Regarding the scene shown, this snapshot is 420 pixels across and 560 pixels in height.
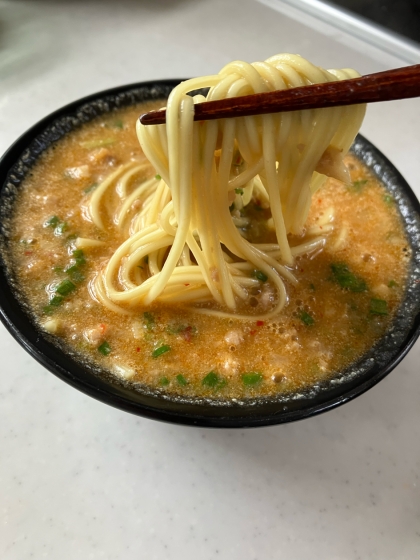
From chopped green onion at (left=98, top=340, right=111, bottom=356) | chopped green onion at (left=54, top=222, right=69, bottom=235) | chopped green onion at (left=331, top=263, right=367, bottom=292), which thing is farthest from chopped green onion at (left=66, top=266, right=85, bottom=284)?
chopped green onion at (left=331, top=263, right=367, bottom=292)

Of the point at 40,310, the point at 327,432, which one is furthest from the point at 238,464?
the point at 40,310

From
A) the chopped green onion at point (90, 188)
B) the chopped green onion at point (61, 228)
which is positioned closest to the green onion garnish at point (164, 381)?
the chopped green onion at point (61, 228)

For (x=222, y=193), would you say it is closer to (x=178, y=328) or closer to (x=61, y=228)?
(x=178, y=328)

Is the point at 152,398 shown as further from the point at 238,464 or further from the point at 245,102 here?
the point at 245,102

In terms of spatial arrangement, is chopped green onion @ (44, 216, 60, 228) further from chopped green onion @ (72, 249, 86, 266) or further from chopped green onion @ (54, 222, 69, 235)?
chopped green onion @ (72, 249, 86, 266)

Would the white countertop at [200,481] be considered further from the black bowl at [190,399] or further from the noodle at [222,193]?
the noodle at [222,193]

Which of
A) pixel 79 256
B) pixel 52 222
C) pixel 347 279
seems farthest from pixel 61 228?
pixel 347 279
